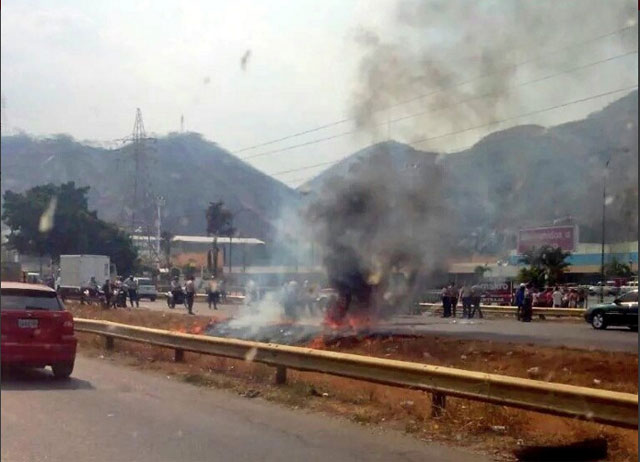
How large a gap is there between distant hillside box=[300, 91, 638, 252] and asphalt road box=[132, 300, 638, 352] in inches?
101

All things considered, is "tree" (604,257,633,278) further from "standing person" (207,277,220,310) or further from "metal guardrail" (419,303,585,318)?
"standing person" (207,277,220,310)

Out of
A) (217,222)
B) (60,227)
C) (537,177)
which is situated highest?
(537,177)

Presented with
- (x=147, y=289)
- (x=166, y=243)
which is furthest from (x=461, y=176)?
(x=166, y=243)

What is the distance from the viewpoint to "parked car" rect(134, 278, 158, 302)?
14.4m

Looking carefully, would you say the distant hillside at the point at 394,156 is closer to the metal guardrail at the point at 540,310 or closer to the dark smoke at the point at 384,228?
the dark smoke at the point at 384,228

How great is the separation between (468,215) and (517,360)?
1193 cm

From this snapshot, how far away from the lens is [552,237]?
108ft

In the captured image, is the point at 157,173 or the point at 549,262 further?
the point at 549,262

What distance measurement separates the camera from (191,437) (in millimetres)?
7090

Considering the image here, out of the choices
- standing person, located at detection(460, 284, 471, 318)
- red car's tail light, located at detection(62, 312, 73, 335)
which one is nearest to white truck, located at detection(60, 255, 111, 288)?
red car's tail light, located at detection(62, 312, 73, 335)

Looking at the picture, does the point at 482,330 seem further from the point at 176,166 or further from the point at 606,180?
the point at 176,166

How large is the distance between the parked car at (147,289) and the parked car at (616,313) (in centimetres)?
1272

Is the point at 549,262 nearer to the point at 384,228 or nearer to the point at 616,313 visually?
the point at 616,313

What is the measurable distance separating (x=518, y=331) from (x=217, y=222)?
28.8 feet
